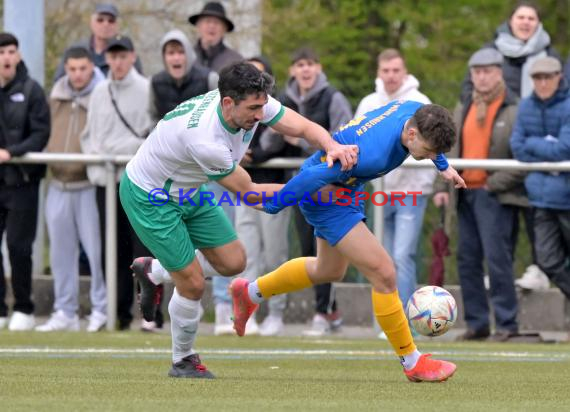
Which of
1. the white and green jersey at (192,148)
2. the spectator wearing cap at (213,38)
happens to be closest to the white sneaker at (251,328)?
the spectator wearing cap at (213,38)

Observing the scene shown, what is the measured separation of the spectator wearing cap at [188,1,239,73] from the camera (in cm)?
1403

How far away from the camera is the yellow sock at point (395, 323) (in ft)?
30.2

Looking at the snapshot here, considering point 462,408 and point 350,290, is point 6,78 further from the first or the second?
point 462,408

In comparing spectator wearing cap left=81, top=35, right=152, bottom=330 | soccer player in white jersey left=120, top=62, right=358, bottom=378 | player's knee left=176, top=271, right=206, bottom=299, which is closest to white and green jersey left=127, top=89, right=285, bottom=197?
soccer player in white jersey left=120, top=62, right=358, bottom=378

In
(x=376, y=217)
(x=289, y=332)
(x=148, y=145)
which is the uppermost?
(x=148, y=145)

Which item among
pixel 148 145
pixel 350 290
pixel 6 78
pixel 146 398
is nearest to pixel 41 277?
pixel 6 78

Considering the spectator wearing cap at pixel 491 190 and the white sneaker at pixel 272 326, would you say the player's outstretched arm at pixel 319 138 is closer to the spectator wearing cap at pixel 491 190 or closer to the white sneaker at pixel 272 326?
the spectator wearing cap at pixel 491 190

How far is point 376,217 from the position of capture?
1341 centimetres

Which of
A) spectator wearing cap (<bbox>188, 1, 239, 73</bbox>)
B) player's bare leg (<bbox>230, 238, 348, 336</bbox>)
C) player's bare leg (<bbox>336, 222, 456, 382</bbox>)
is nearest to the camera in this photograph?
player's bare leg (<bbox>336, 222, 456, 382</bbox>)

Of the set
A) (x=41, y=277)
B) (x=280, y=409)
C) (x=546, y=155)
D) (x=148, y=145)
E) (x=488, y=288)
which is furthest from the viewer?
(x=41, y=277)

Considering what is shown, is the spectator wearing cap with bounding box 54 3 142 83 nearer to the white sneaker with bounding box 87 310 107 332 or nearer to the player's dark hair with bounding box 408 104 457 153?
the white sneaker with bounding box 87 310 107 332

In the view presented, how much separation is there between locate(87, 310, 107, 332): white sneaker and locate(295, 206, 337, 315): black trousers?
1.94 metres

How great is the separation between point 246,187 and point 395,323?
4.06ft

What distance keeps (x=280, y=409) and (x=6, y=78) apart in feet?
24.0
